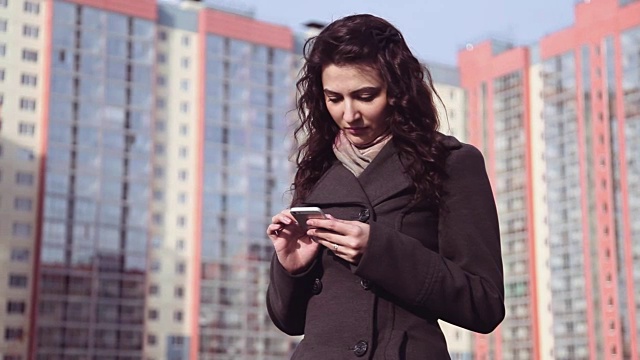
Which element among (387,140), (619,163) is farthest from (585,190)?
(387,140)

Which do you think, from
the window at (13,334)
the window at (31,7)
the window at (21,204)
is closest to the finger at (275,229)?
the window at (13,334)

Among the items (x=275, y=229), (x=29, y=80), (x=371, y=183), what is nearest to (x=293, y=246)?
(x=275, y=229)

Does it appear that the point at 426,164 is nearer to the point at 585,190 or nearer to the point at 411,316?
the point at 411,316

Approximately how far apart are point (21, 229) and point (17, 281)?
5.29ft

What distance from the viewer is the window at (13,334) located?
106 feet

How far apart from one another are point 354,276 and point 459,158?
0.23 m

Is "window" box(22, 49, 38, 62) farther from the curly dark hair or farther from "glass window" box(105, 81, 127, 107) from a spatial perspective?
the curly dark hair

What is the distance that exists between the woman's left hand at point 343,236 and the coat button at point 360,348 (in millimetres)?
111

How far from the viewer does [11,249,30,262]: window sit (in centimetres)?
3288

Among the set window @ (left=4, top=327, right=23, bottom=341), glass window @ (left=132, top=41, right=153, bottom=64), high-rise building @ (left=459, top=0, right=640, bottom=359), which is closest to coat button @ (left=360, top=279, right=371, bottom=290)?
window @ (left=4, top=327, right=23, bottom=341)

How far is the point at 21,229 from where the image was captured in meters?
33.1

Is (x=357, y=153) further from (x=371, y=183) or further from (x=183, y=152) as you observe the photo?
(x=183, y=152)

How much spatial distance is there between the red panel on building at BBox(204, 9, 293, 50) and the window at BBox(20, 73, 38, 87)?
6.13m

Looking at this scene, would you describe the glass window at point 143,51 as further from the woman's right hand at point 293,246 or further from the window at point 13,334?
the woman's right hand at point 293,246
